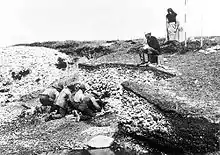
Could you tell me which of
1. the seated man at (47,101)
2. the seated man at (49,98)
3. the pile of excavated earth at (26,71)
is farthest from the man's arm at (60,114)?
the pile of excavated earth at (26,71)

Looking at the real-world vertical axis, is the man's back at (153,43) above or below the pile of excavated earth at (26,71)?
above

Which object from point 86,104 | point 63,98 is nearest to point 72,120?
point 86,104

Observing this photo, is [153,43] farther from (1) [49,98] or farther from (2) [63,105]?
(1) [49,98]

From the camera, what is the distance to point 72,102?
20781mm

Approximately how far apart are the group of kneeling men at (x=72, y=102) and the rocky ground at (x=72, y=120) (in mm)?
588

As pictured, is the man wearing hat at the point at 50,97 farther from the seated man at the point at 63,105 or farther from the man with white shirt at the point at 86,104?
the man with white shirt at the point at 86,104

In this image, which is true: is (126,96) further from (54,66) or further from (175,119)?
(54,66)

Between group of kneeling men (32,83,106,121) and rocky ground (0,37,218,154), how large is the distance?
0.59m

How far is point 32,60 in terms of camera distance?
3450 cm

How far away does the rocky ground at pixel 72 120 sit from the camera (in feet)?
55.3

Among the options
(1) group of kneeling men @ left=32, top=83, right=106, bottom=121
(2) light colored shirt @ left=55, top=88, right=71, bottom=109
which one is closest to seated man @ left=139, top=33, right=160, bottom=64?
(1) group of kneeling men @ left=32, top=83, right=106, bottom=121

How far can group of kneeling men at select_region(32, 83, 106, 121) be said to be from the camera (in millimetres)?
20109

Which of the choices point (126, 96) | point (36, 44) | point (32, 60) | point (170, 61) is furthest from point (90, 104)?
point (36, 44)

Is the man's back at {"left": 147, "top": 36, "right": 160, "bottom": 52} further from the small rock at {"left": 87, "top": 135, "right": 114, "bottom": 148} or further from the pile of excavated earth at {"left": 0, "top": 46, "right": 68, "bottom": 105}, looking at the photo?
the pile of excavated earth at {"left": 0, "top": 46, "right": 68, "bottom": 105}
